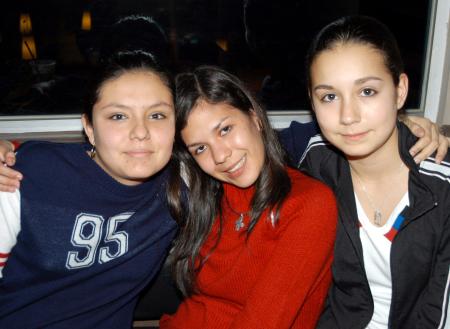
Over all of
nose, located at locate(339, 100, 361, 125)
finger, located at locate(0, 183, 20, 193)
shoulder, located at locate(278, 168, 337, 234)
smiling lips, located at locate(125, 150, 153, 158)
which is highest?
nose, located at locate(339, 100, 361, 125)

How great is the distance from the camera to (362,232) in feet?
4.93

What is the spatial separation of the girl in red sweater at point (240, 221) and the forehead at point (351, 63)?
306 millimetres

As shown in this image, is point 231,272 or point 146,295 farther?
point 146,295

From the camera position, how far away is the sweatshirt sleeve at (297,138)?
1.77m

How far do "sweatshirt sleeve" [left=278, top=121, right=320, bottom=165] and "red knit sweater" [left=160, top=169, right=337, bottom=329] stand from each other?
23cm

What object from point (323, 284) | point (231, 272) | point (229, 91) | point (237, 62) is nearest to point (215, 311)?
point (231, 272)

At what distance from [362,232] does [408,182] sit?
0.70ft

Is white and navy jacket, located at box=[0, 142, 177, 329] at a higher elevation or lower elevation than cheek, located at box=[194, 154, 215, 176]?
lower

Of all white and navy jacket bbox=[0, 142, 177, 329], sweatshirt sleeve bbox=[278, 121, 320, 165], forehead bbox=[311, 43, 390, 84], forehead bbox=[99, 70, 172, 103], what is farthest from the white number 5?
forehead bbox=[311, 43, 390, 84]

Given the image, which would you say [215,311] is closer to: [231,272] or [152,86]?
[231,272]

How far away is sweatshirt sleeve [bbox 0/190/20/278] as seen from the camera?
4.59 ft

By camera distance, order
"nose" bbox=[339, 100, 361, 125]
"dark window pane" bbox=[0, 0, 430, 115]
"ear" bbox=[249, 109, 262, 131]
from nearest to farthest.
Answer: "nose" bbox=[339, 100, 361, 125] < "ear" bbox=[249, 109, 262, 131] < "dark window pane" bbox=[0, 0, 430, 115]

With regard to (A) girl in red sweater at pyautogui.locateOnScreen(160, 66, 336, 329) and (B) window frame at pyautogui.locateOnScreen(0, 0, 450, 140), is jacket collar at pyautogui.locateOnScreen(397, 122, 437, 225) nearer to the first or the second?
(A) girl in red sweater at pyautogui.locateOnScreen(160, 66, 336, 329)

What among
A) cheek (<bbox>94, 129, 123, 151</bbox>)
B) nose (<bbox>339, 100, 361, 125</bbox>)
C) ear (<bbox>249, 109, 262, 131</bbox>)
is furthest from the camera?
ear (<bbox>249, 109, 262, 131</bbox>)
